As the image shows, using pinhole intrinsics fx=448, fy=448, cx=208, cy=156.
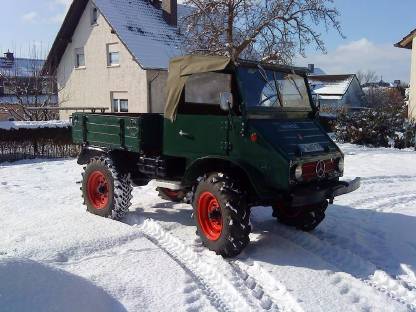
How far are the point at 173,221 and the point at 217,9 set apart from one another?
1081cm

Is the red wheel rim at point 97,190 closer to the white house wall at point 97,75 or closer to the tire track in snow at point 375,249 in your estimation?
the tire track in snow at point 375,249

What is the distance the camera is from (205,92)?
5.39 meters

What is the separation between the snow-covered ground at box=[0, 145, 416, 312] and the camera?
12.3 ft

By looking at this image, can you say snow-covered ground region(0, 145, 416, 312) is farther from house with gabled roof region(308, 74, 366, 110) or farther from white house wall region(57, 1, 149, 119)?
house with gabled roof region(308, 74, 366, 110)

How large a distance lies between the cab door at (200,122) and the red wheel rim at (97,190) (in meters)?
1.44

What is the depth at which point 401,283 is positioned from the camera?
4457 millimetres

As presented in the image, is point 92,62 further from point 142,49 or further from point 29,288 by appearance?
point 29,288

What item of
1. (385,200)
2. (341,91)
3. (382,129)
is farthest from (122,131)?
(341,91)

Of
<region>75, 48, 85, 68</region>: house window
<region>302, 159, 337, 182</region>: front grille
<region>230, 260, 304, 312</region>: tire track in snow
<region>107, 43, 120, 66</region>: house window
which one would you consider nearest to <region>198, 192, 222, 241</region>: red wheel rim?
<region>230, 260, 304, 312</region>: tire track in snow

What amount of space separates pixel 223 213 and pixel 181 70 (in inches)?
73.9

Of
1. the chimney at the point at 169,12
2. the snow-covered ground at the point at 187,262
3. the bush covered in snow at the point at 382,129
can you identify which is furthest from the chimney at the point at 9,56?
the snow-covered ground at the point at 187,262

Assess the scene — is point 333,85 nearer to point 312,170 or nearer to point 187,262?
point 312,170

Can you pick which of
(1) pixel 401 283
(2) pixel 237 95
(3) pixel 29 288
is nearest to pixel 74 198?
(2) pixel 237 95

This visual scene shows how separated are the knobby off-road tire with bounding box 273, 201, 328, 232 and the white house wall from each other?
17011mm
